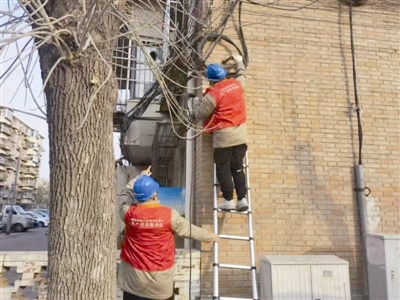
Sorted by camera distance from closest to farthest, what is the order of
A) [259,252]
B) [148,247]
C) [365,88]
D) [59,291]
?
[59,291] < [148,247] < [259,252] < [365,88]

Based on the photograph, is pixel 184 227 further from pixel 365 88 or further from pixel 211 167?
pixel 365 88

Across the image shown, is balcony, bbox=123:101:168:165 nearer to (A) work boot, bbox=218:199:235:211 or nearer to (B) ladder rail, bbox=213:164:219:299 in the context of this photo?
(B) ladder rail, bbox=213:164:219:299

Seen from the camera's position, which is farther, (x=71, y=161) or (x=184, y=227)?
(x=184, y=227)

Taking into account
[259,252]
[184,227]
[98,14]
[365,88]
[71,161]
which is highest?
[365,88]

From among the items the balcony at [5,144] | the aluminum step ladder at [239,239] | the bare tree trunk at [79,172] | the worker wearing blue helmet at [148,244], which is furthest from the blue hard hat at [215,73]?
the balcony at [5,144]

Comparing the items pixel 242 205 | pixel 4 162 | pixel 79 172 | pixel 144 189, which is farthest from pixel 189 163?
pixel 4 162

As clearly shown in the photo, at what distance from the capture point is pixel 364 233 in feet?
15.5

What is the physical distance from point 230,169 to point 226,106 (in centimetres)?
75

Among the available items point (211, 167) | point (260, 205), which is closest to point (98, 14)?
point (211, 167)

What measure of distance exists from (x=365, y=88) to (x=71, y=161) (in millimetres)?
4486

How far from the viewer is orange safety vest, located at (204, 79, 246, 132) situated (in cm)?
427

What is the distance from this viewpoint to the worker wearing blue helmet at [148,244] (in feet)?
11.0

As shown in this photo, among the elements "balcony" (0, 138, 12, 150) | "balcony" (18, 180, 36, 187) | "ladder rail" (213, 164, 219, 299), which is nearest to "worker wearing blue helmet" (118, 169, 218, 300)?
"ladder rail" (213, 164, 219, 299)

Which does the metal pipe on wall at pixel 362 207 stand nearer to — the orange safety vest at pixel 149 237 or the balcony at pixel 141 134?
the orange safety vest at pixel 149 237
